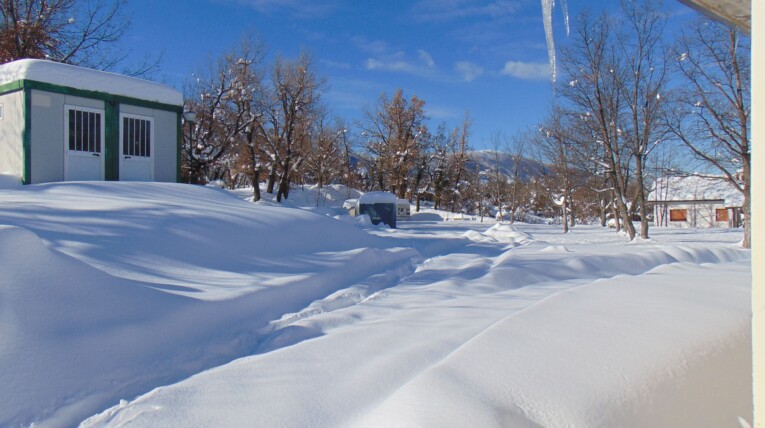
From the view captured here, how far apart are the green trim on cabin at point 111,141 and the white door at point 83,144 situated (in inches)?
3.2

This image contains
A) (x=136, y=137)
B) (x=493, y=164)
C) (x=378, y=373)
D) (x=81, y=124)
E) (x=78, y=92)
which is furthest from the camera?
(x=493, y=164)

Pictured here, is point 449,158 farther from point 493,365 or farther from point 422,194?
point 493,365

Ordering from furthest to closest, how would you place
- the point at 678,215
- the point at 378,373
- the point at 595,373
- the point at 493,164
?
the point at 493,164 < the point at 678,215 < the point at 378,373 < the point at 595,373

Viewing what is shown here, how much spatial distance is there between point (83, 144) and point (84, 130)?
12.4 inches

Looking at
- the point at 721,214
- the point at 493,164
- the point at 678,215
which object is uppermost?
the point at 493,164

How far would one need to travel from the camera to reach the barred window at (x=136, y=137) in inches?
452

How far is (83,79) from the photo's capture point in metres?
10.6

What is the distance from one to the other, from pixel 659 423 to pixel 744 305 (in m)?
1.78

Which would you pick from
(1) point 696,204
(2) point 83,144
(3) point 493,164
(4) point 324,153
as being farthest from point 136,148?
(1) point 696,204

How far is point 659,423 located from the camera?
2348mm

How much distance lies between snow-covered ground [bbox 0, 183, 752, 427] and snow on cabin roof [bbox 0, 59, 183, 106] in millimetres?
4490

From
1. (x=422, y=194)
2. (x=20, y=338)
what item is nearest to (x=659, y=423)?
(x=20, y=338)

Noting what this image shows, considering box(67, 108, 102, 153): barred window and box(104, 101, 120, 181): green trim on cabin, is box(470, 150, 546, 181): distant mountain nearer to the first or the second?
box(104, 101, 120, 181): green trim on cabin

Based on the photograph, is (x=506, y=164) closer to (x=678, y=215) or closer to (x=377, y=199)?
(x=678, y=215)
